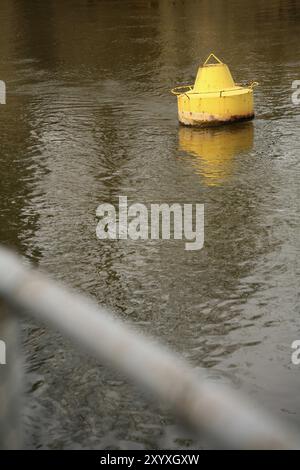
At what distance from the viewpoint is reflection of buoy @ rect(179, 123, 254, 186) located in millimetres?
8805

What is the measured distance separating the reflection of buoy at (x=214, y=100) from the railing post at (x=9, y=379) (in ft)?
31.1

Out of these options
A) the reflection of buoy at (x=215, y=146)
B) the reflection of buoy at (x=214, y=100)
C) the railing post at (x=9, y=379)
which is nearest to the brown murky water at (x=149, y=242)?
the reflection of buoy at (x=215, y=146)

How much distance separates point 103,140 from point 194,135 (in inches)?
52.6

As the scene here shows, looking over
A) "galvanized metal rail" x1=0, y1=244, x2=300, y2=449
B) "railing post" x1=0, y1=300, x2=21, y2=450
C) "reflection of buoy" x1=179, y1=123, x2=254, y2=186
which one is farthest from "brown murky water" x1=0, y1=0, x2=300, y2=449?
"galvanized metal rail" x1=0, y1=244, x2=300, y2=449

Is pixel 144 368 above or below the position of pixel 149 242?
below

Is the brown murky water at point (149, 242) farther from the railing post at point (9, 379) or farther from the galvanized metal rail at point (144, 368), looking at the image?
the galvanized metal rail at point (144, 368)

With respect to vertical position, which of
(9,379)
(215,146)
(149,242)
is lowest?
(9,379)

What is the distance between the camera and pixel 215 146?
10031 millimetres

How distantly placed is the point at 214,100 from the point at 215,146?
955 mm

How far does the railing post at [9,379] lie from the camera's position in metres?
1.40

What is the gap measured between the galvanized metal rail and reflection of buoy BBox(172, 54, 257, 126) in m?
9.48

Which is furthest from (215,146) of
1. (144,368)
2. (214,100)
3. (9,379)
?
(144,368)

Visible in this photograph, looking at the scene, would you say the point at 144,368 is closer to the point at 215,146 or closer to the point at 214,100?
the point at 215,146
